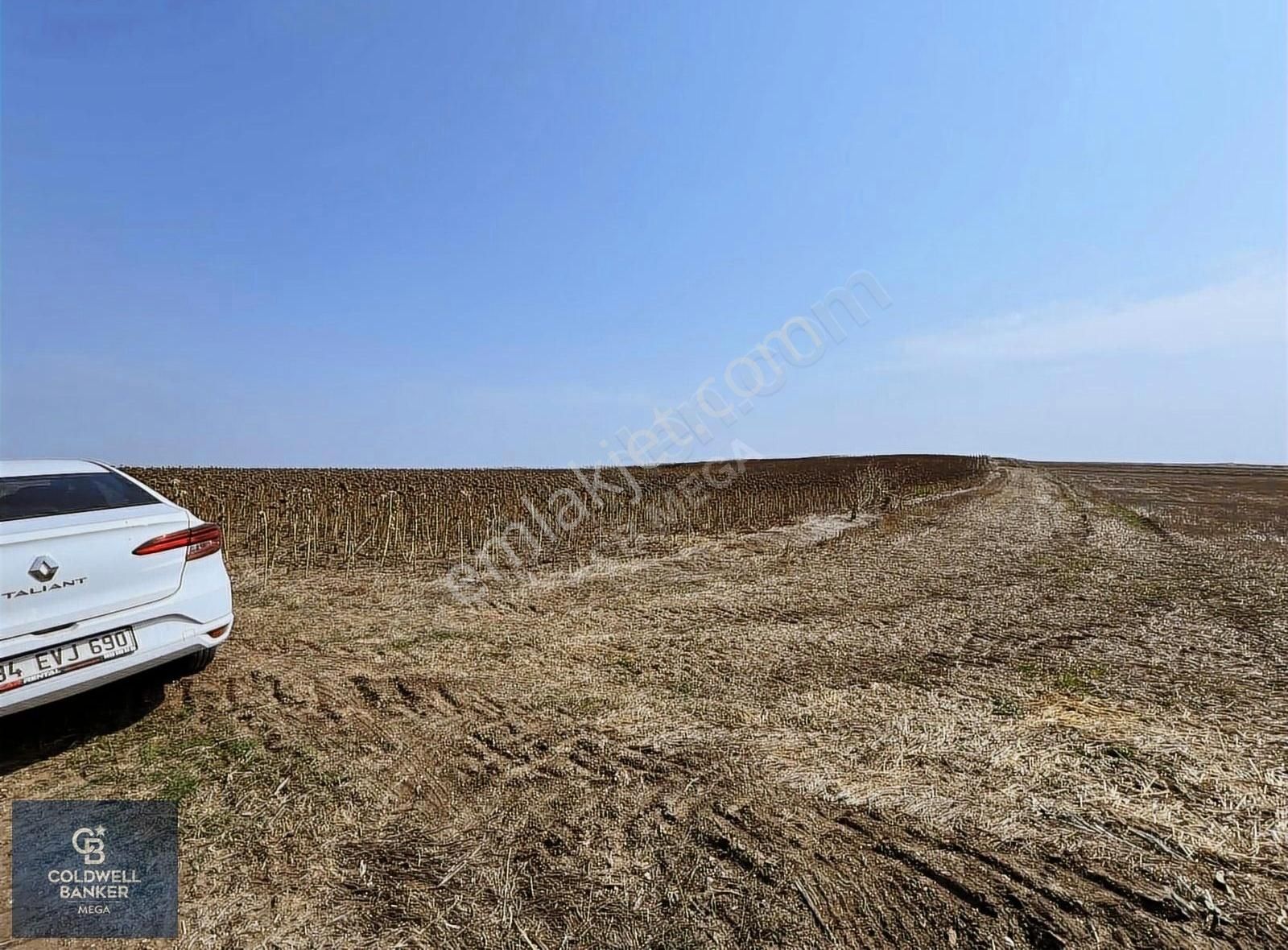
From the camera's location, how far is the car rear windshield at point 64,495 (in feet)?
11.0

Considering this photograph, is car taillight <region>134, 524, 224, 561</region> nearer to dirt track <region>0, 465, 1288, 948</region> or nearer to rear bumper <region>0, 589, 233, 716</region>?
rear bumper <region>0, 589, 233, 716</region>

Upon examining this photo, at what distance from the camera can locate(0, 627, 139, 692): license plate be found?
114 inches

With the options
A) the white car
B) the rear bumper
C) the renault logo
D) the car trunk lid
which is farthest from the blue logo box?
the renault logo

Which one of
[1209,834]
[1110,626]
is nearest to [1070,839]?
[1209,834]

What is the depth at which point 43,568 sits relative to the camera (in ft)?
9.95

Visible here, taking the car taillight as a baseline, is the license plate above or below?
below

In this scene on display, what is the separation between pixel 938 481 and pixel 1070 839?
27.8m

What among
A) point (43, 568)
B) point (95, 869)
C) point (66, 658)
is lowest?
point (95, 869)

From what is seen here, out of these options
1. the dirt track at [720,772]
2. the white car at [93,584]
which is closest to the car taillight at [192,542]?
the white car at [93,584]

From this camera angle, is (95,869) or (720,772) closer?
(95,869)

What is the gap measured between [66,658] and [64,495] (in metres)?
1.07

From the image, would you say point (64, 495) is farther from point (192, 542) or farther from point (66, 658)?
point (66, 658)

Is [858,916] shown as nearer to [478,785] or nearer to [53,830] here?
[478,785]

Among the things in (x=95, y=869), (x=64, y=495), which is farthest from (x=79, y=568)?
(x=95, y=869)
